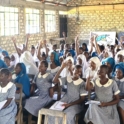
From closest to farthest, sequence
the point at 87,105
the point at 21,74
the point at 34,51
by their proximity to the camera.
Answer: the point at 87,105, the point at 21,74, the point at 34,51

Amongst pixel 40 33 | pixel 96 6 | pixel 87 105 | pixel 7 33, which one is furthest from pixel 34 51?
pixel 96 6

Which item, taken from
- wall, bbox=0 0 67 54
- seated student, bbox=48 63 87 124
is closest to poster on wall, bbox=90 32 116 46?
wall, bbox=0 0 67 54

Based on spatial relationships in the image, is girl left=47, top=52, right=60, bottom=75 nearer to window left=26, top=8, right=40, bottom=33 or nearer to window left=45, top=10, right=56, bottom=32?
window left=26, top=8, right=40, bottom=33

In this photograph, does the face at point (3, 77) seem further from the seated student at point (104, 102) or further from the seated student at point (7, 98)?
the seated student at point (104, 102)

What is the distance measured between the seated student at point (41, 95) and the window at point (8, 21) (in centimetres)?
470

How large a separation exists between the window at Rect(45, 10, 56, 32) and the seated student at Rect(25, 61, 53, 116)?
7.39 m

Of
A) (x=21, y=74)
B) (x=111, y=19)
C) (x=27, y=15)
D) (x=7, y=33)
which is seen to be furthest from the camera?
(x=111, y=19)

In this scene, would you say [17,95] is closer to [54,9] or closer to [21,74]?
[21,74]

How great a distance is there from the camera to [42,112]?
8.15ft

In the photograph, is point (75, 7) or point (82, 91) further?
point (75, 7)

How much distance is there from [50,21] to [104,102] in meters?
8.69

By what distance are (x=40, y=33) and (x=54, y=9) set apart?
5.24ft

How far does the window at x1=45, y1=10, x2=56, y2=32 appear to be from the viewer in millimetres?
11342

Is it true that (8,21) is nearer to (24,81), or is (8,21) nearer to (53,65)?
(53,65)
